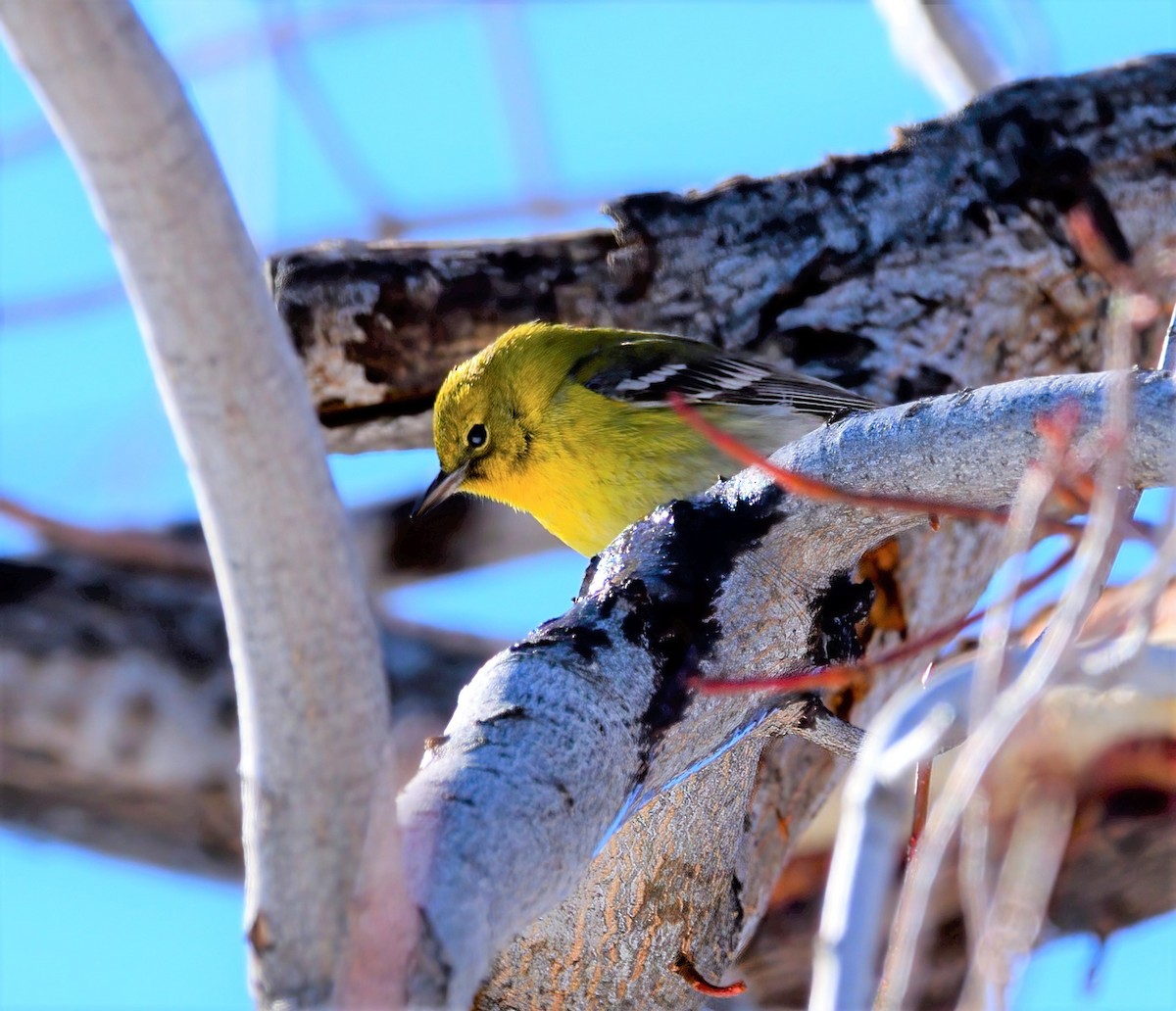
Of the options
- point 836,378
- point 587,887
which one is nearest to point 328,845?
point 587,887

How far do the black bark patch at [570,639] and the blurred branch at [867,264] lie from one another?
2.17 m

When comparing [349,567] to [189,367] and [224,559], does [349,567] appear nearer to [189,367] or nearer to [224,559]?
[224,559]

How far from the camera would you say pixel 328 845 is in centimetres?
171

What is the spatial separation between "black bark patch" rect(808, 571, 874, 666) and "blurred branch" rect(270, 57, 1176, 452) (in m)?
1.51

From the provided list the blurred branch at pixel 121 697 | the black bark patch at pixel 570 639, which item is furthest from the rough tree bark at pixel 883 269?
the black bark patch at pixel 570 639

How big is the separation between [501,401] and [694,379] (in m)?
0.71

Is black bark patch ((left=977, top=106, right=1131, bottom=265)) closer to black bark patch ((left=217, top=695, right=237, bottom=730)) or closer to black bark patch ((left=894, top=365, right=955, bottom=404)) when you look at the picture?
black bark patch ((left=894, top=365, right=955, bottom=404))

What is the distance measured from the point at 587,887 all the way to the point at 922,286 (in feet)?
8.27

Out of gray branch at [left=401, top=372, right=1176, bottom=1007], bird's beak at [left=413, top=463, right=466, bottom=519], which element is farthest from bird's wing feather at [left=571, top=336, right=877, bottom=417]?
gray branch at [left=401, top=372, right=1176, bottom=1007]

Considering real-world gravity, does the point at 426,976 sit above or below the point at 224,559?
below

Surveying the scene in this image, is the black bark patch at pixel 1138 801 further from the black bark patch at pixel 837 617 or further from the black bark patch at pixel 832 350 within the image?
the black bark patch at pixel 837 617

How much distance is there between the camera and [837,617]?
3123mm

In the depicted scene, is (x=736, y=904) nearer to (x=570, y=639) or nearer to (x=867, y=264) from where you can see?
(x=570, y=639)

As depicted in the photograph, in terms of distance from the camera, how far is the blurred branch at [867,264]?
465 cm
